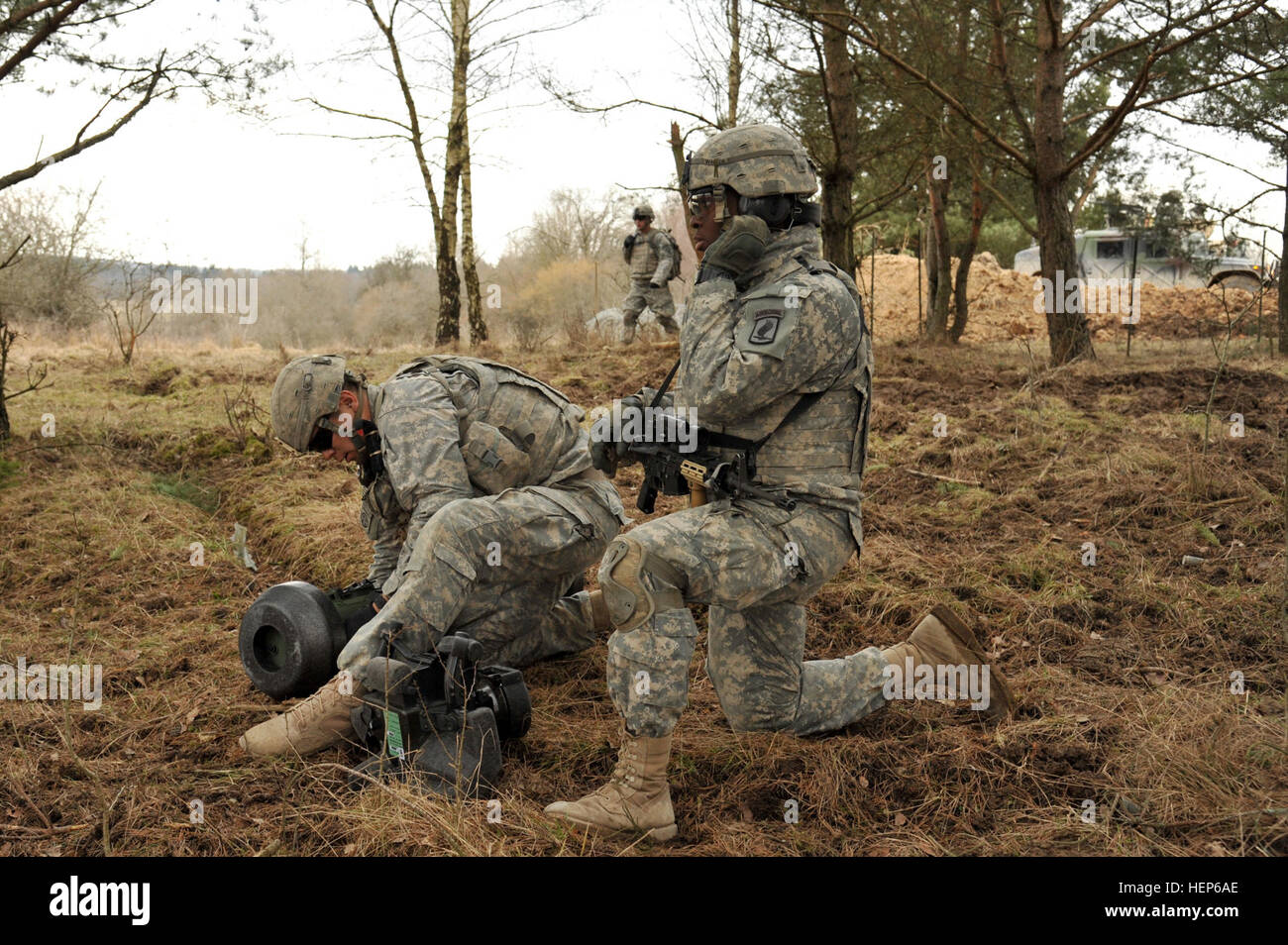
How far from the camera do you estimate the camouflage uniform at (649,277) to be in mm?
13195

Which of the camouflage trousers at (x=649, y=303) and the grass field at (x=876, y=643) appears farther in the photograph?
the camouflage trousers at (x=649, y=303)

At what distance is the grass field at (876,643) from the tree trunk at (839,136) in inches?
95.4

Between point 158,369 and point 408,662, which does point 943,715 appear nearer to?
point 408,662

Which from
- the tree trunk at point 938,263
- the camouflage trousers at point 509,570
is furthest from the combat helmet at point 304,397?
the tree trunk at point 938,263

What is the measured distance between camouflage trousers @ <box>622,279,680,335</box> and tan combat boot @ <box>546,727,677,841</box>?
35.2ft

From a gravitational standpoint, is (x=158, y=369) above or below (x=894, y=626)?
above

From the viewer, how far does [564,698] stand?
4.16 metres

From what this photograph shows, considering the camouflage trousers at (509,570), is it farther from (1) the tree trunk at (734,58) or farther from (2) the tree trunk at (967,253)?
(2) the tree trunk at (967,253)

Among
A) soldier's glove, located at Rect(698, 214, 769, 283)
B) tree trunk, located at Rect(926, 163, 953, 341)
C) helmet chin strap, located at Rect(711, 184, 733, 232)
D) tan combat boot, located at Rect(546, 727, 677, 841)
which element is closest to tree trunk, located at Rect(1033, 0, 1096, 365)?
Result: tree trunk, located at Rect(926, 163, 953, 341)

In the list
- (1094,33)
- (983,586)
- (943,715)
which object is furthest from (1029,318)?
(943,715)

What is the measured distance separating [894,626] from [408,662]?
7.69 ft

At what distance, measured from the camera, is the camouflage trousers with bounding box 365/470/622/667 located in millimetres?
3613

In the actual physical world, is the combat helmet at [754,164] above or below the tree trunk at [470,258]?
below

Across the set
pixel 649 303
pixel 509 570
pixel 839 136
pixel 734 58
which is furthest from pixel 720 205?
pixel 734 58
